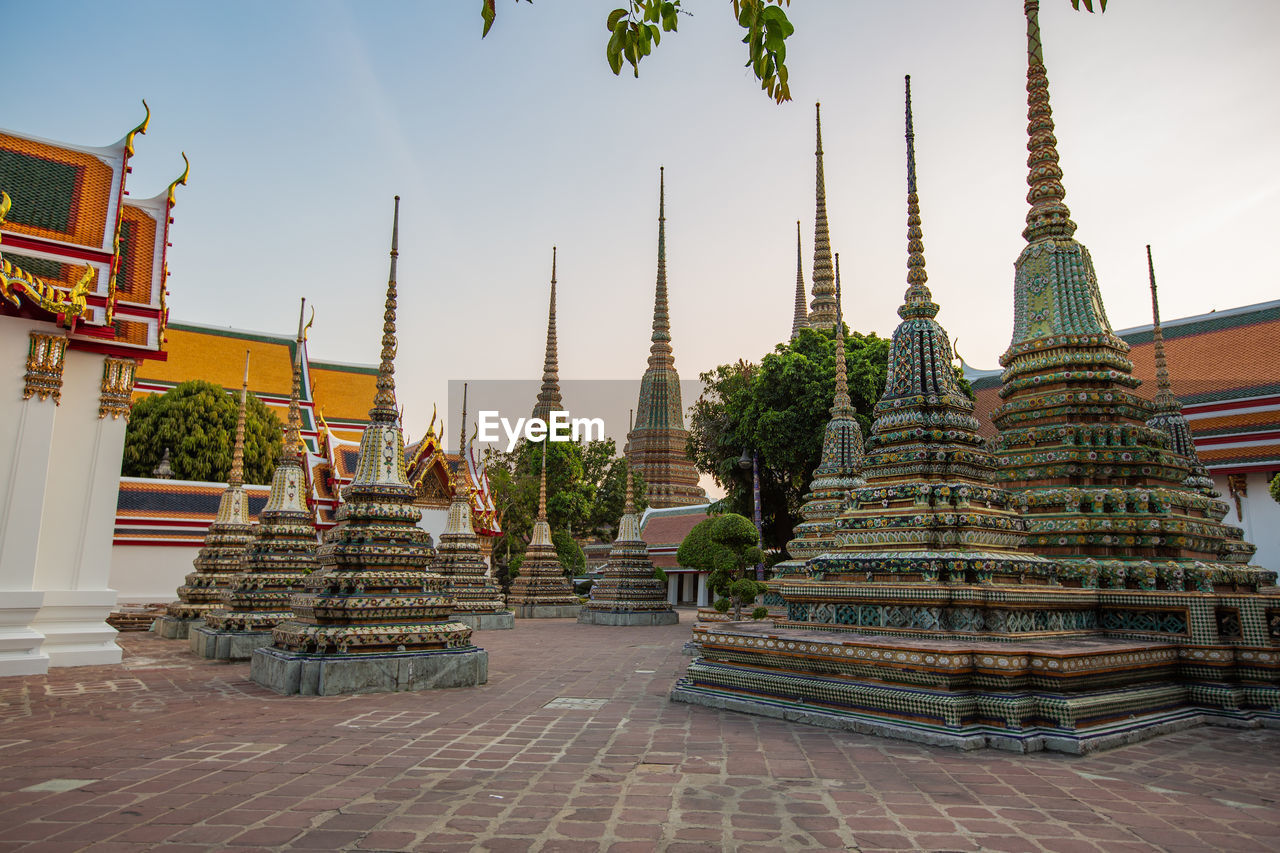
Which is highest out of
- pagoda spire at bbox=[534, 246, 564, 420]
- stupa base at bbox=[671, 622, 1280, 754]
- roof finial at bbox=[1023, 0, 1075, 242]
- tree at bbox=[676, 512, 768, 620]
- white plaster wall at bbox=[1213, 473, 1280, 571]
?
pagoda spire at bbox=[534, 246, 564, 420]

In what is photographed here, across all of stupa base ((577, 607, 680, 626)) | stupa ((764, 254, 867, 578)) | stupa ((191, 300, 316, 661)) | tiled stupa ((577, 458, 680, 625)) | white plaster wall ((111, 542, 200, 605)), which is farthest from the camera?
white plaster wall ((111, 542, 200, 605))

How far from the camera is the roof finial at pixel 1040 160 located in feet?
30.8

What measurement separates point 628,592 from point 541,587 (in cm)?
391

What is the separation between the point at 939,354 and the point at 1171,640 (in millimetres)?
3055

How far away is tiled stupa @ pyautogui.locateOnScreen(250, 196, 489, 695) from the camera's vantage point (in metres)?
7.58

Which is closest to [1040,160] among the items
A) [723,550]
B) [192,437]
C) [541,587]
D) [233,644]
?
[723,550]

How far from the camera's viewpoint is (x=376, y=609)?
791cm

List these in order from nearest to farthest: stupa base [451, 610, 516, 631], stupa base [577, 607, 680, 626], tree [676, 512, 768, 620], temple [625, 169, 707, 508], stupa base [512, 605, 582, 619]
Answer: tree [676, 512, 768, 620] < stupa base [451, 610, 516, 631] < stupa base [577, 607, 680, 626] < stupa base [512, 605, 582, 619] < temple [625, 169, 707, 508]

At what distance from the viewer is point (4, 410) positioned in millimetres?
9648

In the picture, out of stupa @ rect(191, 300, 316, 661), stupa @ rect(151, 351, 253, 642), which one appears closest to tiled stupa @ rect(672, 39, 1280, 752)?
Answer: stupa @ rect(191, 300, 316, 661)

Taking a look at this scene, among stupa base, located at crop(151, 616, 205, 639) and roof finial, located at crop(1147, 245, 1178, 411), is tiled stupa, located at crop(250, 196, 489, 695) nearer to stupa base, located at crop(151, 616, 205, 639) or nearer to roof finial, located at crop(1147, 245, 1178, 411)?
stupa base, located at crop(151, 616, 205, 639)

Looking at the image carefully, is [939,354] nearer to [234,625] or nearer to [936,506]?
[936,506]

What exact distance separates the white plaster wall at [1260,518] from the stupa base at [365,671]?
20325 millimetres

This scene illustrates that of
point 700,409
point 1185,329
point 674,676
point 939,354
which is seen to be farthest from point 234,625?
point 1185,329
